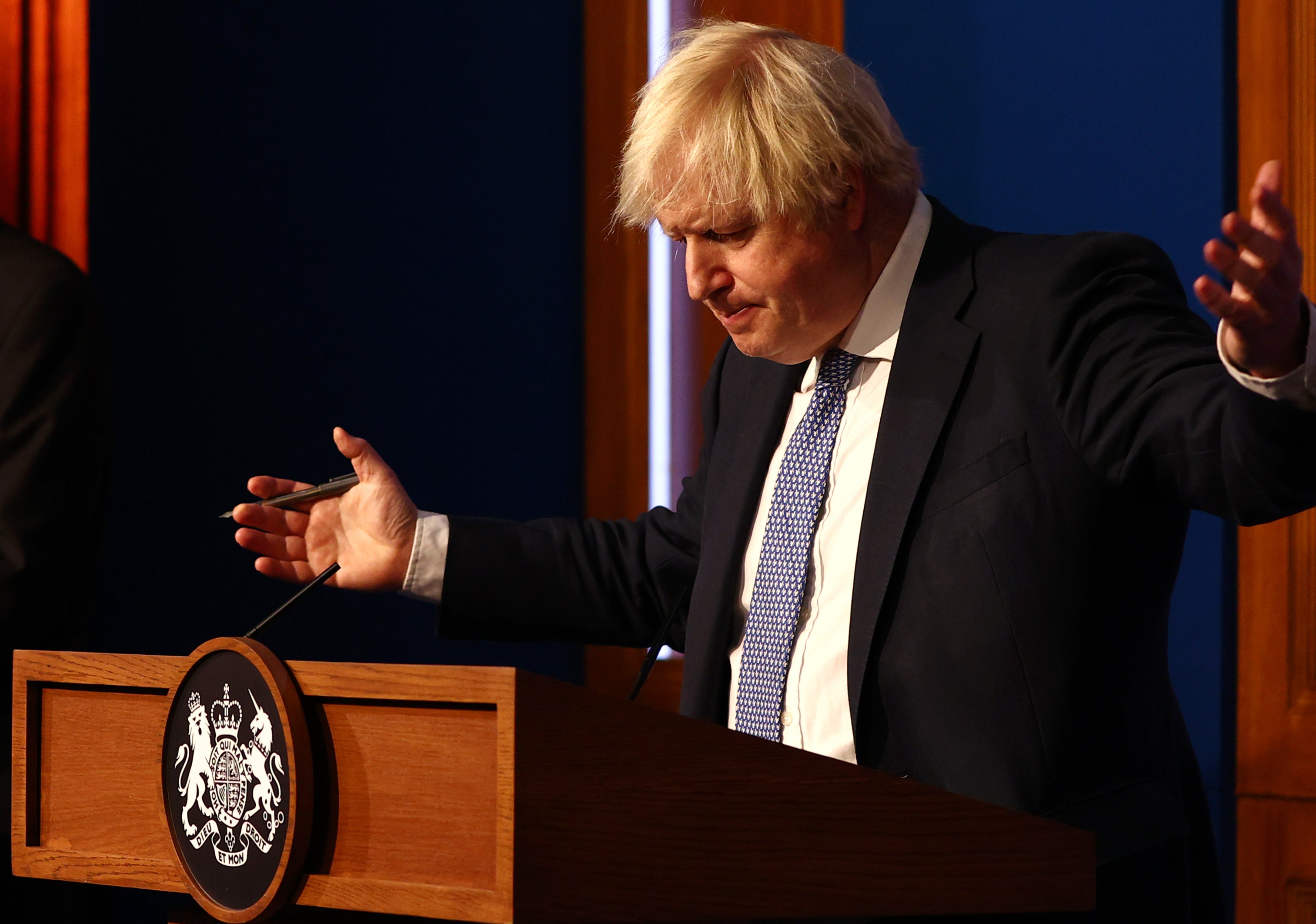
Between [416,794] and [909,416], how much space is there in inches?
29.6

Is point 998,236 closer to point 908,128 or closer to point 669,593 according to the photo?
point 669,593

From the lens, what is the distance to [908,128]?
2.62m

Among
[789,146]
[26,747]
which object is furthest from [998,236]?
[26,747]

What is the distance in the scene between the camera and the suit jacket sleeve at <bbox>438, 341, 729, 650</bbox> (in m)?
1.81

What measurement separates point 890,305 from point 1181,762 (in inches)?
23.9

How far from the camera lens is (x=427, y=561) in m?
1.78

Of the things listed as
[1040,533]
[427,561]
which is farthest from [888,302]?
[427,561]

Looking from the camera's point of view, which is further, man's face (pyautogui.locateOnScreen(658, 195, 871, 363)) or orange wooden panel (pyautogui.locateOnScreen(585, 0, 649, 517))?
orange wooden panel (pyautogui.locateOnScreen(585, 0, 649, 517))

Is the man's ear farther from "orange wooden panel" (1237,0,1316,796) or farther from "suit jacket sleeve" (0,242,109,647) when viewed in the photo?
"suit jacket sleeve" (0,242,109,647)

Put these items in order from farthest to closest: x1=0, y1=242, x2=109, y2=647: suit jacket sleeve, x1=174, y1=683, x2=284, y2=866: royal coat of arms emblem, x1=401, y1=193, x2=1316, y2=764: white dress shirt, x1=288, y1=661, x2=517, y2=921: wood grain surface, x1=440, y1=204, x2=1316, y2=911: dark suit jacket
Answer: x1=0, y1=242, x2=109, y2=647: suit jacket sleeve → x1=401, y1=193, x2=1316, y2=764: white dress shirt → x1=440, y1=204, x2=1316, y2=911: dark suit jacket → x1=174, y1=683, x2=284, y2=866: royal coat of arms emblem → x1=288, y1=661, x2=517, y2=921: wood grain surface

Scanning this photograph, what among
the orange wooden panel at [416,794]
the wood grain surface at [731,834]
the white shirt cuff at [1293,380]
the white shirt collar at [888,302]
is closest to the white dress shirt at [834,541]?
the white shirt collar at [888,302]

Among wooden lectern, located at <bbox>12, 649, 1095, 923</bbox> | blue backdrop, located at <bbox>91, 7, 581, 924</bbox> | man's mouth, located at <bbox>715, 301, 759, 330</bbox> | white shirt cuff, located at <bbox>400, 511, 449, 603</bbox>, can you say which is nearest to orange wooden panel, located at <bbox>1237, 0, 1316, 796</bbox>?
man's mouth, located at <bbox>715, 301, 759, 330</bbox>

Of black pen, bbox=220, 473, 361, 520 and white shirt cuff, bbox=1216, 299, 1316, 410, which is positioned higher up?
white shirt cuff, bbox=1216, 299, 1316, 410

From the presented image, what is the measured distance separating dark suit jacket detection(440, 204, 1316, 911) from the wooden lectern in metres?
0.20
